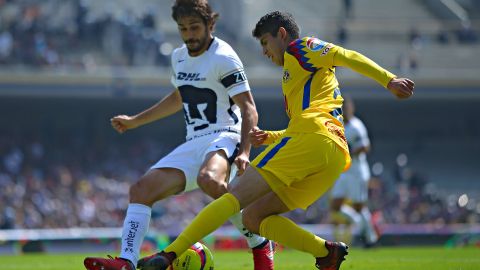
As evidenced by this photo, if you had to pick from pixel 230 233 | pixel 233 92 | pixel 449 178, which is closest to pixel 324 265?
pixel 233 92

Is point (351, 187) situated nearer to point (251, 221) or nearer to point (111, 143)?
point (251, 221)

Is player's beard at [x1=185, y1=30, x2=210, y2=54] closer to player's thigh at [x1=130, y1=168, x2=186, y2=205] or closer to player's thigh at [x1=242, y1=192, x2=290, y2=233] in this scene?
player's thigh at [x1=130, y1=168, x2=186, y2=205]

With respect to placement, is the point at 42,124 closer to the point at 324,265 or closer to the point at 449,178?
the point at 449,178

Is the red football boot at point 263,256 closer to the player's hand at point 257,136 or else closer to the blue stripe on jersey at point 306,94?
the player's hand at point 257,136

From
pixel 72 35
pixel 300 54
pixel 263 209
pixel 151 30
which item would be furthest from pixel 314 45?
pixel 151 30

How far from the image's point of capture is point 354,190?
666 inches

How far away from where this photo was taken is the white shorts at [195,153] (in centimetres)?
833

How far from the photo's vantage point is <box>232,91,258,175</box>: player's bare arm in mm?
8008

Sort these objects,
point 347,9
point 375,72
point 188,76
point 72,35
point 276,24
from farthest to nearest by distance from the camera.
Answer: point 347,9
point 72,35
point 188,76
point 276,24
point 375,72

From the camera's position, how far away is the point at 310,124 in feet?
23.7

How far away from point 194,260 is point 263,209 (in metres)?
0.99

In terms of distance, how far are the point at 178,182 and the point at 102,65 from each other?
862 inches

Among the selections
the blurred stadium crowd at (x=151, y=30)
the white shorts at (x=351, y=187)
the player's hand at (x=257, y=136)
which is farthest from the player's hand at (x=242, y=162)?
the blurred stadium crowd at (x=151, y=30)

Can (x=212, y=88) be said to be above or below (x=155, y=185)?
above
